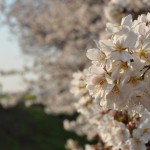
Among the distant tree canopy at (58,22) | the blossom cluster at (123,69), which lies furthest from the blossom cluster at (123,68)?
the distant tree canopy at (58,22)

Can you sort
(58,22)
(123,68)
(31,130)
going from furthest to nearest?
(31,130)
(58,22)
(123,68)

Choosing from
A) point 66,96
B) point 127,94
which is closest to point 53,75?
point 66,96

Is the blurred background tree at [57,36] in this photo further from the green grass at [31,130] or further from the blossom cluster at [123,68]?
the blossom cluster at [123,68]

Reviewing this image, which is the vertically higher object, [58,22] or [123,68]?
[58,22]

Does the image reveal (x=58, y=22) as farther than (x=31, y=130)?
No

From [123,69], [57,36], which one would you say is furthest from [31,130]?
[123,69]

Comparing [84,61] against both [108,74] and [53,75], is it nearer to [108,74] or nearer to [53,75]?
[53,75]

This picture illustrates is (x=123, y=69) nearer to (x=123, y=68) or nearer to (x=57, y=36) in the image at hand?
(x=123, y=68)

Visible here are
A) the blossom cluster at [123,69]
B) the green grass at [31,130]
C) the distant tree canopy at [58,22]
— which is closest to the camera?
the blossom cluster at [123,69]

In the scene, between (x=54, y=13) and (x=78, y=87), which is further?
(x=54, y=13)
